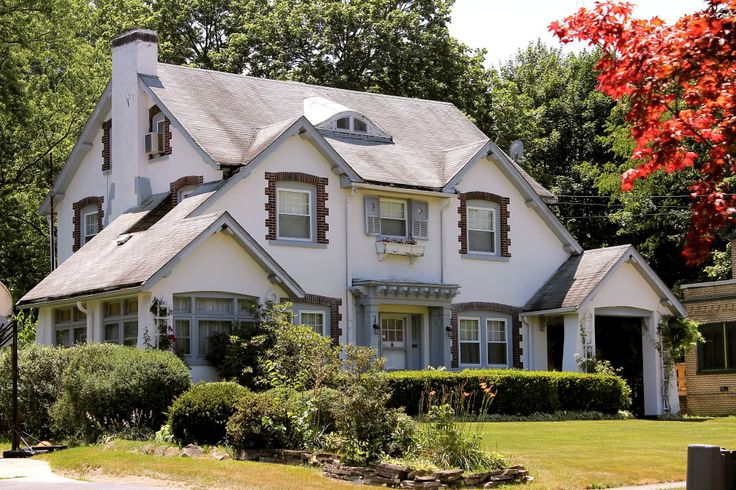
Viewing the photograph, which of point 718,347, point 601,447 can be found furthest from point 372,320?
point 718,347

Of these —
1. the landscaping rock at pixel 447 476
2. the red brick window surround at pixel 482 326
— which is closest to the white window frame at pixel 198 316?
the red brick window surround at pixel 482 326

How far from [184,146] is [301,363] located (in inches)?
409

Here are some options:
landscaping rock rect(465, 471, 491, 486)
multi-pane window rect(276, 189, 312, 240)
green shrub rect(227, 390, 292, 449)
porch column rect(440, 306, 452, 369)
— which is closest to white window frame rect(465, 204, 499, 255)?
porch column rect(440, 306, 452, 369)

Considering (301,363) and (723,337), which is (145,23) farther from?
(301,363)

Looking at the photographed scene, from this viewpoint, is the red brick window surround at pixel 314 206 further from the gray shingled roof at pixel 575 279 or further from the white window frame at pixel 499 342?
the gray shingled roof at pixel 575 279

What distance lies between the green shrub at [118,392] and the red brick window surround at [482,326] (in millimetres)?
12584

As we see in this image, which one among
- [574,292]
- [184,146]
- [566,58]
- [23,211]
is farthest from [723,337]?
[566,58]

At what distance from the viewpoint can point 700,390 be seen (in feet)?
136

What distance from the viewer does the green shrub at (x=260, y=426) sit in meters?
19.8

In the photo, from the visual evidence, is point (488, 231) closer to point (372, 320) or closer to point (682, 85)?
point (372, 320)

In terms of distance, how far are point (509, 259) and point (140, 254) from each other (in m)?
12.3

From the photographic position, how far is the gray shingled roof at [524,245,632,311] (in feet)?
112

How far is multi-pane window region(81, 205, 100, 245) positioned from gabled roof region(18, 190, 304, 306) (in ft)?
11.4

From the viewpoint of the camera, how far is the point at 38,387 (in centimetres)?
2431
